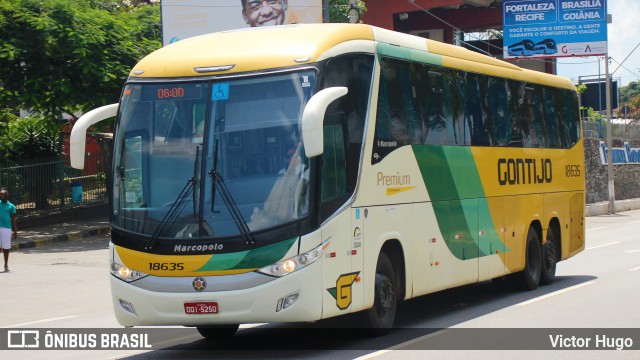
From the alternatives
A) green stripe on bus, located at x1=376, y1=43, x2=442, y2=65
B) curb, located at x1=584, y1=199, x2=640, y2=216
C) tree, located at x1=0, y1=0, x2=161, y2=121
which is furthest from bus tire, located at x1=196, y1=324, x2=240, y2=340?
curb, located at x1=584, y1=199, x2=640, y2=216

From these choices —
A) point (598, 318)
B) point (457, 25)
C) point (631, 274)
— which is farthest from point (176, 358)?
point (457, 25)

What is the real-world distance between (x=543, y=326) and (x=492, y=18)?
146ft

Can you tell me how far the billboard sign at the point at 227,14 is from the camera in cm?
3322

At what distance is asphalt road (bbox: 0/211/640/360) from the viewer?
10.9 m

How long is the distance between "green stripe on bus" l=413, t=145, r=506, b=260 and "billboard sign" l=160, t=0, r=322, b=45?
19.0 metres

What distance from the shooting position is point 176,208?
10281mm

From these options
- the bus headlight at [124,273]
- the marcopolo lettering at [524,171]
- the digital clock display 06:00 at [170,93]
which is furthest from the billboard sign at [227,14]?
the bus headlight at [124,273]

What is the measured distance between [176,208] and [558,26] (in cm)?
3561

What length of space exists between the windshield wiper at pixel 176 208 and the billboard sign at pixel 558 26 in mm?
35376

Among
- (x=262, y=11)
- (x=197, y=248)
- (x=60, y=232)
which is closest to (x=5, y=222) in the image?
(x=60, y=232)

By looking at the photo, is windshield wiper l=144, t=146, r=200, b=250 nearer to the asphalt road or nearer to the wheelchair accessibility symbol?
the wheelchair accessibility symbol

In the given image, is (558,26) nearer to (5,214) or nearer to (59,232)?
(59,232)

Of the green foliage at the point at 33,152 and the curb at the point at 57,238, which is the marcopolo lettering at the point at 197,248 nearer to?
the curb at the point at 57,238

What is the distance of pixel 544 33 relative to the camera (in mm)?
43344
